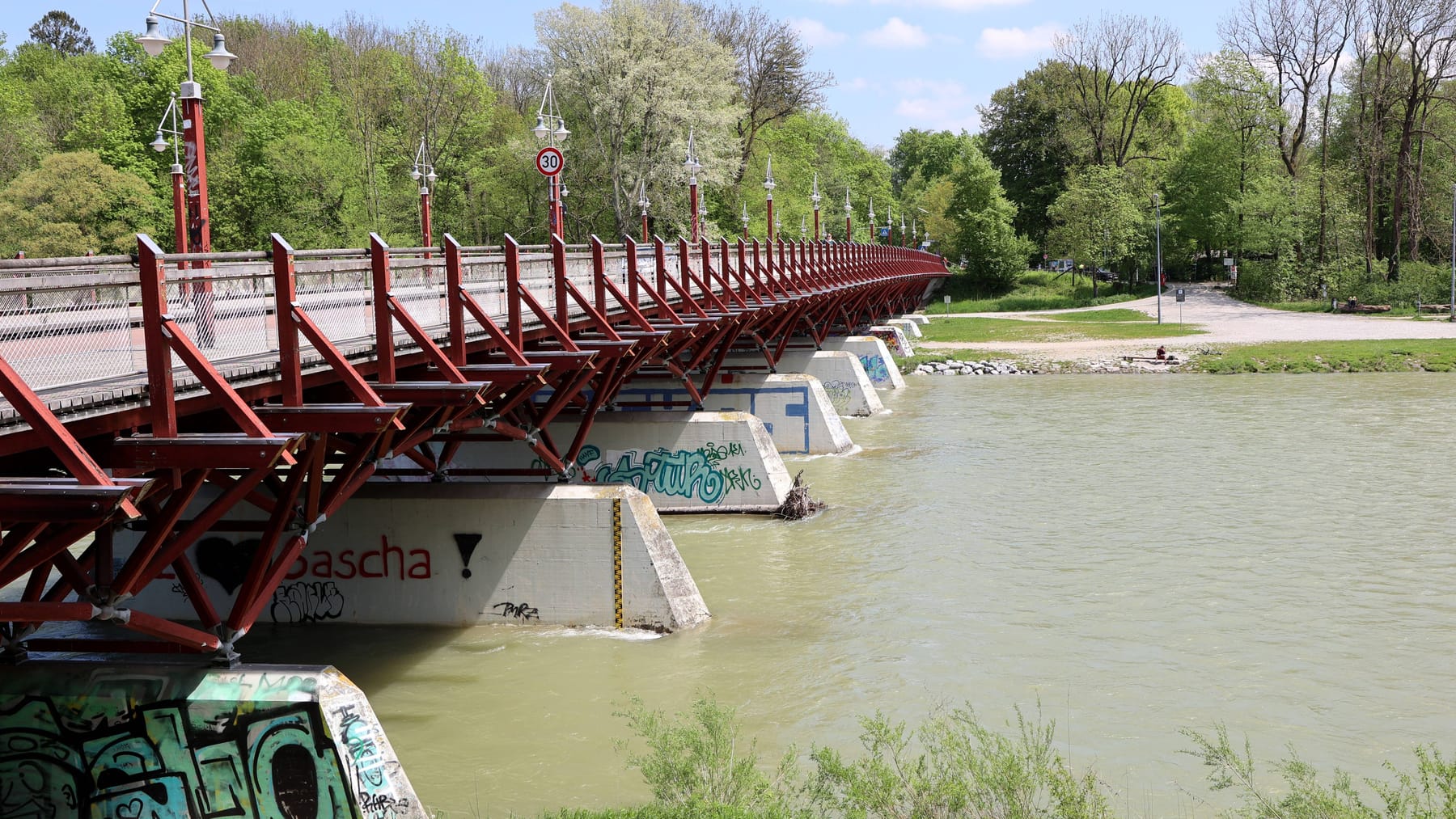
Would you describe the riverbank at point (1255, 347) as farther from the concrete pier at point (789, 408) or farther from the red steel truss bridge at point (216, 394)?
the red steel truss bridge at point (216, 394)

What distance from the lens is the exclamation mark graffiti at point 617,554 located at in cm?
1823

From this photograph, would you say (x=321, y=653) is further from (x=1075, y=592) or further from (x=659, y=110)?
(x=659, y=110)

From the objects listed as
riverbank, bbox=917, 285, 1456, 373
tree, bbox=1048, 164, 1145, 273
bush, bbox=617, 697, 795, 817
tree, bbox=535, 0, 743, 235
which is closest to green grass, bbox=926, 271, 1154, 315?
tree, bbox=1048, 164, 1145, 273

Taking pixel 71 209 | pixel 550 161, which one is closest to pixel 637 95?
pixel 71 209

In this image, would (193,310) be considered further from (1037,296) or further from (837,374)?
(1037,296)

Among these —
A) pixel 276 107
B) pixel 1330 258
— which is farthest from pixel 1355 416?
pixel 276 107

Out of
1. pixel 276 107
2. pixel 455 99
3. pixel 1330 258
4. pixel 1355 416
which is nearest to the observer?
pixel 1355 416

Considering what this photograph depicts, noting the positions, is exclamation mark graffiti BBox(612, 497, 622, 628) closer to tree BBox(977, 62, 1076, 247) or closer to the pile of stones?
the pile of stones

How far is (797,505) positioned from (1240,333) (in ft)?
162

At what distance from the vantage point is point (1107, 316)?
81875 millimetres

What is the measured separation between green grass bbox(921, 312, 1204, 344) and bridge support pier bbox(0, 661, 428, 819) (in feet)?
209

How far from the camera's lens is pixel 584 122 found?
6400 cm

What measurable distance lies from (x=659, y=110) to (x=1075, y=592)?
4508cm

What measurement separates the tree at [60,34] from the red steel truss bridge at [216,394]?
125 meters
